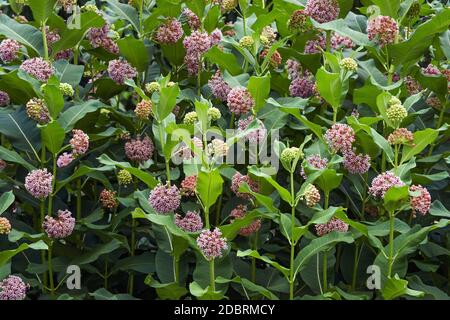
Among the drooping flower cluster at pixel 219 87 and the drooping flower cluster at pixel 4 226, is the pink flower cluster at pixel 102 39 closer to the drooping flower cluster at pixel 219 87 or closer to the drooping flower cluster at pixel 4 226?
the drooping flower cluster at pixel 219 87

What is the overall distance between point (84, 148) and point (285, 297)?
36.3 inches

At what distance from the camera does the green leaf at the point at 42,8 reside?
3352 millimetres

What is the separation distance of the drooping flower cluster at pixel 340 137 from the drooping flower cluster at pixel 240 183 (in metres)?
0.30

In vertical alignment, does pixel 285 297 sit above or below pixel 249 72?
below

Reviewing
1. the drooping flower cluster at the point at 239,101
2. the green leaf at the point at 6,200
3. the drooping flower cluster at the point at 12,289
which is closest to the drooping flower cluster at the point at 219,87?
the drooping flower cluster at the point at 239,101

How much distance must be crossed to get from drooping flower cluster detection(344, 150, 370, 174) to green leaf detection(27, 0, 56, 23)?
1.31 m

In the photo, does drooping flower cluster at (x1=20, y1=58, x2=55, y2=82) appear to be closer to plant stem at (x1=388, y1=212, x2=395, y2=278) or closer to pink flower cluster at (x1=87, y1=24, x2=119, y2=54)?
pink flower cluster at (x1=87, y1=24, x2=119, y2=54)

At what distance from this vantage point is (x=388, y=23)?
3.25 m

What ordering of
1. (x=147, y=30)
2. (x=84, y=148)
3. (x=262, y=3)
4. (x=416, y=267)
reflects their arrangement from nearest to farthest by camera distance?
(x=84, y=148)
(x=416, y=267)
(x=147, y=30)
(x=262, y=3)

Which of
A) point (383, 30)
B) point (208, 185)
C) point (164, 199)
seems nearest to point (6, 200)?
point (164, 199)

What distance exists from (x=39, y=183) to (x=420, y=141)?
4.42ft
